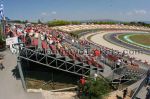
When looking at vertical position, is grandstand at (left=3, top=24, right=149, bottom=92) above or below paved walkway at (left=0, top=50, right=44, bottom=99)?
above

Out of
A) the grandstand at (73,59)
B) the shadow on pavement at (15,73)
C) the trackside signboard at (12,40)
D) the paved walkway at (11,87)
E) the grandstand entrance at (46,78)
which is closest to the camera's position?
the paved walkway at (11,87)

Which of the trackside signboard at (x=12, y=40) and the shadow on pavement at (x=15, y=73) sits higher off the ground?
the trackside signboard at (x=12, y=40)

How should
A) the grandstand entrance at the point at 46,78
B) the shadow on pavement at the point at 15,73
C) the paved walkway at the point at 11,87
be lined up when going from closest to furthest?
the paved walkway at the point at 11,87 → the grandstand entrance at the point at 46,78 → the shadow on pavement at the point at 15,73

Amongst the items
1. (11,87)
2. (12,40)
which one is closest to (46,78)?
(11,87)

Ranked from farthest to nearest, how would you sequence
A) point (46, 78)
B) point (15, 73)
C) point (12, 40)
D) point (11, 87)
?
point (15, 73) → point (46, 78) → point (11, 87) → point (12, 40)

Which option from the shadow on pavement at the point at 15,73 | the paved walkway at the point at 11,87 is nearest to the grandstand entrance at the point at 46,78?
the shadow on pavement at the point at 15,73

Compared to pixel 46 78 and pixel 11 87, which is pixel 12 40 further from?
pixel 46 78

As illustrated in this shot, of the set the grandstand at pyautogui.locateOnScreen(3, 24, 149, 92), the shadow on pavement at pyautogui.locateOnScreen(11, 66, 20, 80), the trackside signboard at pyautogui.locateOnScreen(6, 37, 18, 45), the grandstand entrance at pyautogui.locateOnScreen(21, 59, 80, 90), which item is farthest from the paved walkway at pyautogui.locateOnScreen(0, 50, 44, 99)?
the trackside signboard at pyautogui.locateOnScreen(6, 37, 18, 45)

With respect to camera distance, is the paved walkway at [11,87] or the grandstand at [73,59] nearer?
the paved walkway at [11,87]

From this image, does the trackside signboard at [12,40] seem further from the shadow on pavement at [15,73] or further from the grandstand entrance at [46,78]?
the shadow on pavement at [15,73]

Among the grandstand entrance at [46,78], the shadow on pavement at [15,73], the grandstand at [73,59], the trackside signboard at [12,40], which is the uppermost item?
the trackside signboard at [12,40]

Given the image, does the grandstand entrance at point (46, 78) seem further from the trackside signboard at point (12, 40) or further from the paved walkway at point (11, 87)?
the trackside signboard at point (12, 40)

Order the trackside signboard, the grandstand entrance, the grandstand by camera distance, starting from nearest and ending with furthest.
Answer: the trackside signboard → the grandstand → the grandstand entrance

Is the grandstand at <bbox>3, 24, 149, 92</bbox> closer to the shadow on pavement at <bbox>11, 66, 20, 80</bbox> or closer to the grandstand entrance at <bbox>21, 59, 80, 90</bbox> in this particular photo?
the grandstand entrance at <bbox>21, 59, 80, 90</bbox>
